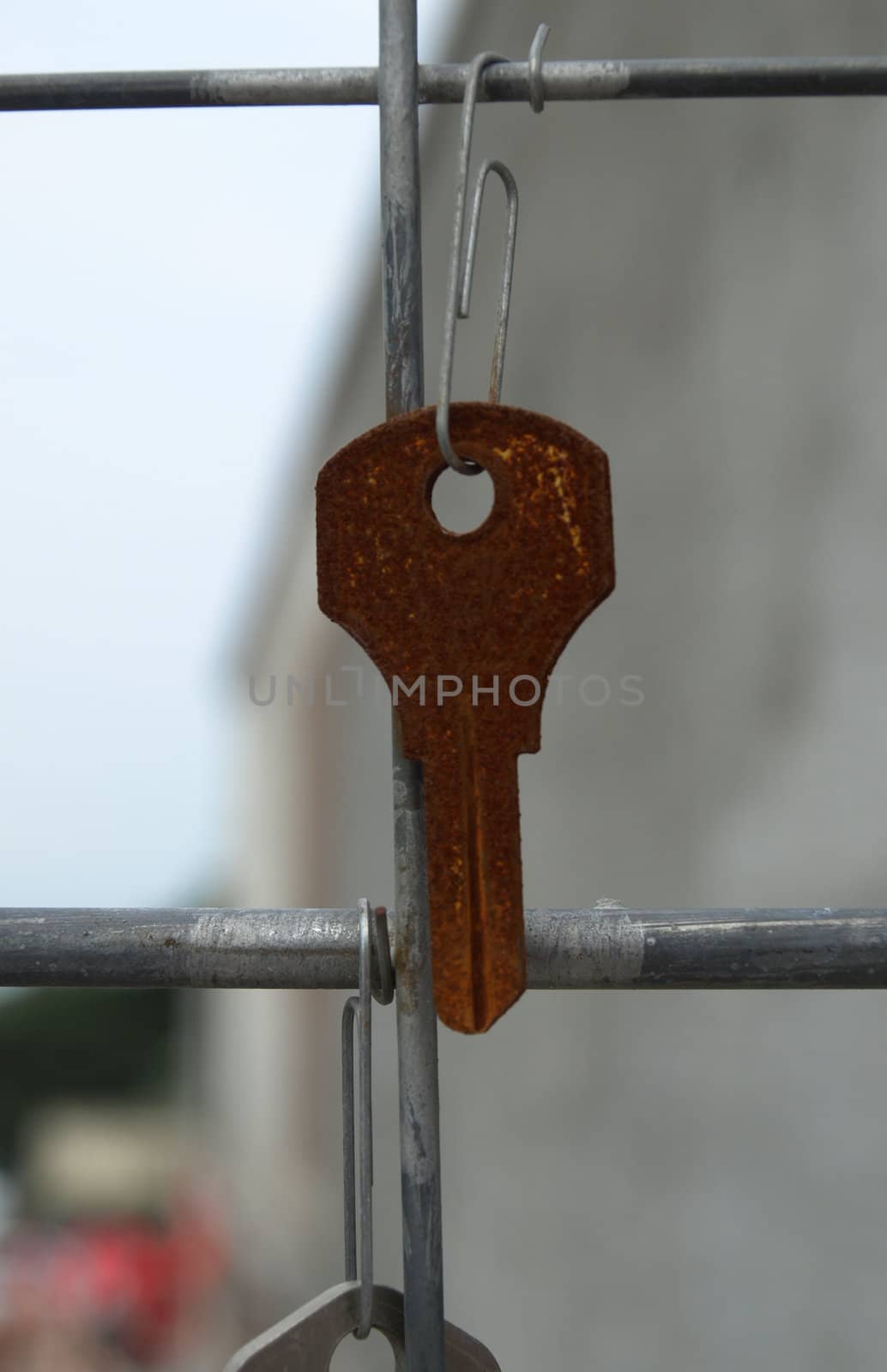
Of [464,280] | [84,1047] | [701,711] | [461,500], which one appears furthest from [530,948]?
[84,1047]

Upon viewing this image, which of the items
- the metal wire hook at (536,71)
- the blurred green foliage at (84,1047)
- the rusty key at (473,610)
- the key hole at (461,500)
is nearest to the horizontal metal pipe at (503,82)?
the metal wire hook at (536,71)

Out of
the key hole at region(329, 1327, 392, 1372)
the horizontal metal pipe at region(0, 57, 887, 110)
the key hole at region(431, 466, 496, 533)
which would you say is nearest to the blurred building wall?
the key hole at region(431, 466, 496, 533)

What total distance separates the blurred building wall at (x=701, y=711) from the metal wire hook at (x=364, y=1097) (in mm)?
557

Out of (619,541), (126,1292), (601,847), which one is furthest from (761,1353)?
(126,1292)

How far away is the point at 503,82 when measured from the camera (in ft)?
0.89

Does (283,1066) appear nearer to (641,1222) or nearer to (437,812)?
(641,1222)

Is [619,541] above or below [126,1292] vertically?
above

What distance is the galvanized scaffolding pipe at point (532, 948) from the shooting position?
0.24 metres

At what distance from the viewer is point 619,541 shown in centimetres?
125

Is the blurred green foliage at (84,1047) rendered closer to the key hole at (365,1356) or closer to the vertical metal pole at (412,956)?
the key hole at (365,1356)

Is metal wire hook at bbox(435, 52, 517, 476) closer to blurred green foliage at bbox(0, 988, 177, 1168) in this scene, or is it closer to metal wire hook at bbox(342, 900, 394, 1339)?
metal wire hook at bbox(342, 900, 394, 1339)

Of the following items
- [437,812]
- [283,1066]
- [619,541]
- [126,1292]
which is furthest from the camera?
[283,1066]

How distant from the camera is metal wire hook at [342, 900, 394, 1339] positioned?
218 mm

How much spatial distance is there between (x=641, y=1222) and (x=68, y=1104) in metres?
8.38
